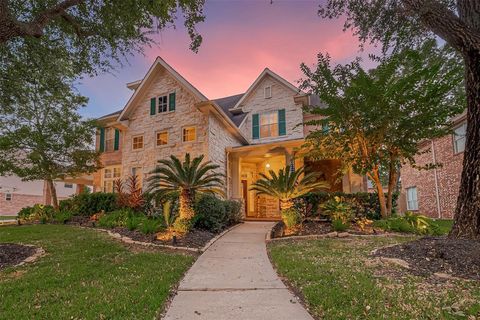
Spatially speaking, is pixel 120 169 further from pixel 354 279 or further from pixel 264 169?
pixel 354 279

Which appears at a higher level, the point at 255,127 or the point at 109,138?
the point at 255,127

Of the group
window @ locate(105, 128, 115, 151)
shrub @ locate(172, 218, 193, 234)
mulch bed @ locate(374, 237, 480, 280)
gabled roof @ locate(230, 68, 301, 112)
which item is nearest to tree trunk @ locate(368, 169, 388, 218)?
mulch bed @ locate(374, 237, 480, 280)

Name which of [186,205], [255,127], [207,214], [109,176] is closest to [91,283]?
[186,205]

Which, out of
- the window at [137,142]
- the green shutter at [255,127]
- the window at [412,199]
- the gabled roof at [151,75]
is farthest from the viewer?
the window at [412,199]

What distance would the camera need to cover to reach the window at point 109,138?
54.6 ft

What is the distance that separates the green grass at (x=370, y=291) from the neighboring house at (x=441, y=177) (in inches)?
372

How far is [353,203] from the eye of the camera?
9609 millimetres

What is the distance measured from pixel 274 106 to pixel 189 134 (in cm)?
544

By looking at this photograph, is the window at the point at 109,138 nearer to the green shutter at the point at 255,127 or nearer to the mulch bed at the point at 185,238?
Answer: the green shutter at the point at 255,127

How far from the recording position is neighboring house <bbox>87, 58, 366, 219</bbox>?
1320 cm

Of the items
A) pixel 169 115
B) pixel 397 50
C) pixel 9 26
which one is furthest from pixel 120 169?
pixel 397 50

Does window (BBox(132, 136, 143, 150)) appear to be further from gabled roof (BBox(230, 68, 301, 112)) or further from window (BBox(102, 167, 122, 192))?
gabled roof (BBox(230, 68, 301, 112))

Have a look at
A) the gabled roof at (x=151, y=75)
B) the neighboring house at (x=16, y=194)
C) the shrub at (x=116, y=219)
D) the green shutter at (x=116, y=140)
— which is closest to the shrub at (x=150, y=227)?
the shrub at (x=116, y=219)

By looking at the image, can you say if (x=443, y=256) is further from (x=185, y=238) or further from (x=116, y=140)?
(x=116, y=140)
